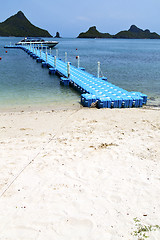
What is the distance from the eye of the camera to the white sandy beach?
4.29 metres

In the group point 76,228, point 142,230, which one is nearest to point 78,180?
point 76,228

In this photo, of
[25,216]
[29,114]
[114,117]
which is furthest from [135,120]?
[25,216]

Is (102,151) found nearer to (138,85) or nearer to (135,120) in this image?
(135,120)

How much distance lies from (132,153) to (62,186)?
2.60 meters

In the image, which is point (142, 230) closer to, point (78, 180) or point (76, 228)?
point (76, 228)

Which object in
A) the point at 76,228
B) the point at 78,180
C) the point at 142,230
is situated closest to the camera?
the point at 142,230

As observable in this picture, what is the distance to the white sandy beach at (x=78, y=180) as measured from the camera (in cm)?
429

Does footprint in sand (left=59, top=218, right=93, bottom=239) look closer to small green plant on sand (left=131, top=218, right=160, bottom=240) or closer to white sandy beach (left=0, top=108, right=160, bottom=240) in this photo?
white sandy beach (left=0, top=108, right=160, bottom=240)

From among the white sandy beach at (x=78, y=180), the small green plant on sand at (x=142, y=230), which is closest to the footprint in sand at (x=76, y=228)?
the white sandy beach at (x=78, y=180)

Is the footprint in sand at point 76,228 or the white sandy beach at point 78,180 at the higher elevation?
the white sandy beach at point 78,180

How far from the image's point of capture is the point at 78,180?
569cm

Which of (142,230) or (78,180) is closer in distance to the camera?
(142,230)

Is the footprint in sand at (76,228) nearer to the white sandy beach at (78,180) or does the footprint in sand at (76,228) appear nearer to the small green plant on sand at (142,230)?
the white sandy beach at (78,180)

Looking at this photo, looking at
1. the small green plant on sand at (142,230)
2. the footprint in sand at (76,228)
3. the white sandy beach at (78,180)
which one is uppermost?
the white sandy beach at (78,180)
